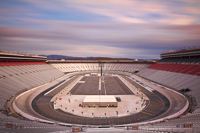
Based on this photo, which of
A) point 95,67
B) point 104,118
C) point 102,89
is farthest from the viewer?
point 95,67

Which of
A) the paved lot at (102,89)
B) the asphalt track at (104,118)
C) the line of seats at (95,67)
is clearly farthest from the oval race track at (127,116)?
the line of seats at (95,67)

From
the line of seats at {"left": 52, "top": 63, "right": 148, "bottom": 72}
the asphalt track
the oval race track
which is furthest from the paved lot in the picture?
the line of seats at {"left": 52, "top": 63, "right": 148, "bottom": 72}

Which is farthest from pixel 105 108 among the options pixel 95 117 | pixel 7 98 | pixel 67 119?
pixel 7 98

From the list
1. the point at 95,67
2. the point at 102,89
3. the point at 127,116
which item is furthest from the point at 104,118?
the point at 95,67

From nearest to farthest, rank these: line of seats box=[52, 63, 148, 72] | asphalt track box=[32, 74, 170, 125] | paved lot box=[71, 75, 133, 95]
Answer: asphalt track box=[32, 74, 170, 125] < paved lot box=[71, 75, 133, 95] < line of seats box=[52, 63, 148, 72]

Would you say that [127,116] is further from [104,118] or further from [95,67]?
[95,67]

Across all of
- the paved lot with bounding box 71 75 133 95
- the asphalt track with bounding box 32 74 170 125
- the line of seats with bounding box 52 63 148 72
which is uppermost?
the line of seats with bounding box 52 63 148 72

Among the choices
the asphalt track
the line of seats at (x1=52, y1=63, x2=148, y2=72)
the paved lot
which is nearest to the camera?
the asphalt track

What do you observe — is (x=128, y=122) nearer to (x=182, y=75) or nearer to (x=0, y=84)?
(x=0, y=84)

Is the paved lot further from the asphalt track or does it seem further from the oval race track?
the asphalt track

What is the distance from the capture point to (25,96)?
43250 mm

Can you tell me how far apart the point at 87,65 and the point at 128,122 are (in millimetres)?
98914

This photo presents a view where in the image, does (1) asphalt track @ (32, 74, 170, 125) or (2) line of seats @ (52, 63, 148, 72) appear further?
(2) line of seats @ (52, 63, 148, 72)

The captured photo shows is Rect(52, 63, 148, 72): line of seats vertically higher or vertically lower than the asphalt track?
higher
